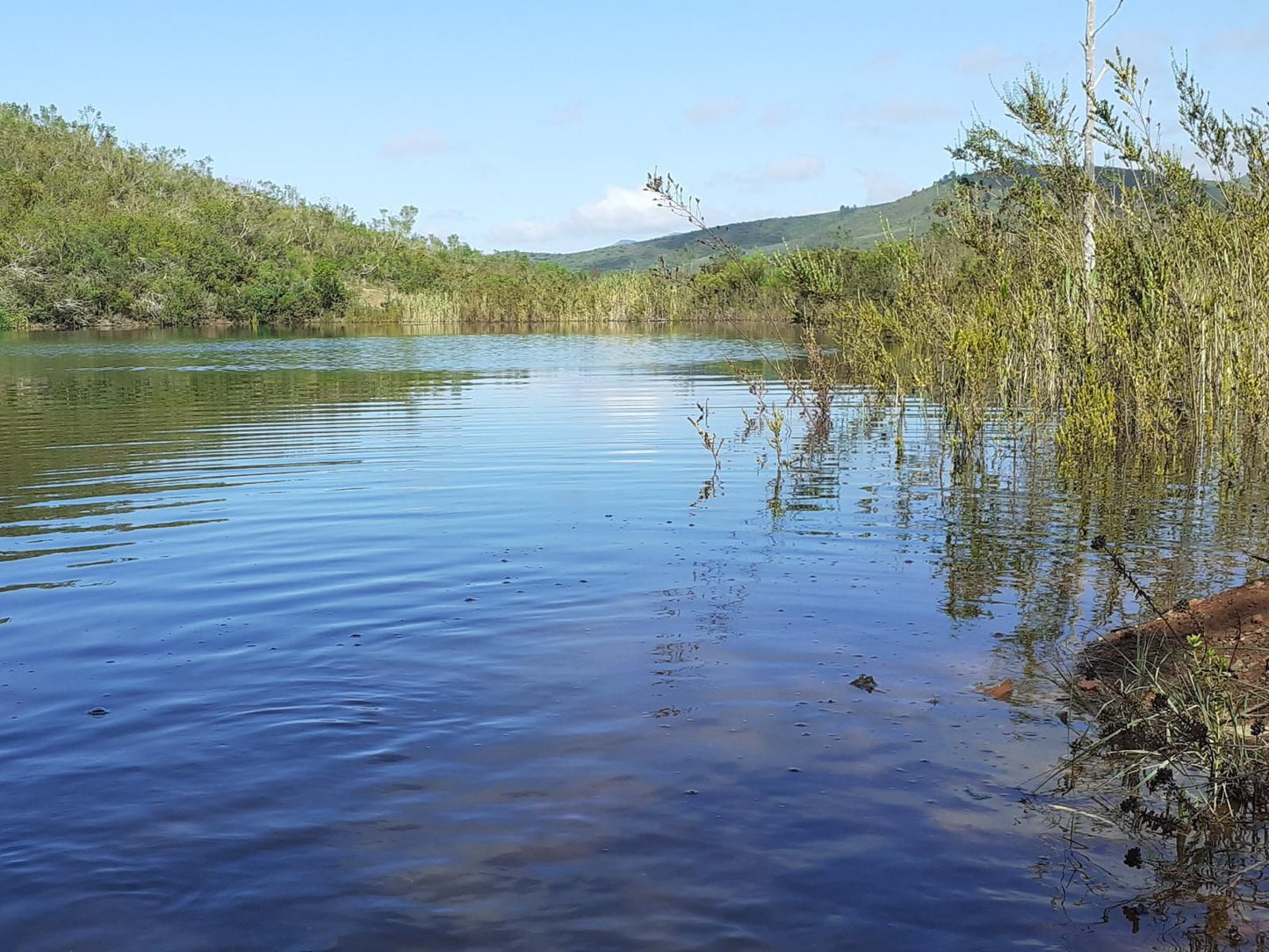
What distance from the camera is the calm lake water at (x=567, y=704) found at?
11.5ft

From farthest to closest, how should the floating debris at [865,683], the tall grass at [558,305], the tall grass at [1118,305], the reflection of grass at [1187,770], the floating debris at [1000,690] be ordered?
1. the tall grass at [558,305]
2. the tall grass at [1118,305]
3. the floating debris at [865,683]
4. the floating debris at [1000,690]
5. the reflection of grass at [1187,770]

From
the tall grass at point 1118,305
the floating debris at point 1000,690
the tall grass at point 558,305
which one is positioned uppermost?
the tall grass at point 558,305

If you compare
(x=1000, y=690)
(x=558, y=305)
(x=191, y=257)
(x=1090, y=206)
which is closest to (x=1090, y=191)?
(x=1090, y=206)

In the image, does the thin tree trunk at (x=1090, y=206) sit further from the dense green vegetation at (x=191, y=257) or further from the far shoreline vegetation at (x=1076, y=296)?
the dense green vegetation at (x=191, y=257)

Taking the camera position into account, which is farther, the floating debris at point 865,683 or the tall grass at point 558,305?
the tall grass at point 558,305

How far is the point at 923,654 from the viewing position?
6.16 meters

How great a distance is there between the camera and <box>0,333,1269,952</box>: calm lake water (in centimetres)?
351

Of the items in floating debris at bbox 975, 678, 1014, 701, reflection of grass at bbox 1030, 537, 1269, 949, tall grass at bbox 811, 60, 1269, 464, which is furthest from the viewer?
tall grass at bbox 811, 60, 1269, 464

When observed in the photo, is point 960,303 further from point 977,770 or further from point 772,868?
point 772,868

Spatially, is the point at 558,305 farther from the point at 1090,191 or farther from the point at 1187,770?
the point at 1187,770

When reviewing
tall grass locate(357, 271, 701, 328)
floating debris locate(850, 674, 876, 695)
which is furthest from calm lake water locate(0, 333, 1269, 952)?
tall grass locate(357, 271, 701, 328)

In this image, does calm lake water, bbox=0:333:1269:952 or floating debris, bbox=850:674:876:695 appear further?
floating debris, bbox=850:674:876:695

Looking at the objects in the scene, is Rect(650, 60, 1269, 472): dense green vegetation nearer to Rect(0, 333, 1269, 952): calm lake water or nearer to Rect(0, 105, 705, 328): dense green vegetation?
Rect(0, 333, 1269, 952): calm lake water

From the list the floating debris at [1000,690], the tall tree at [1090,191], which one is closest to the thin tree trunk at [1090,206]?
the tall tree at [1090,191]
